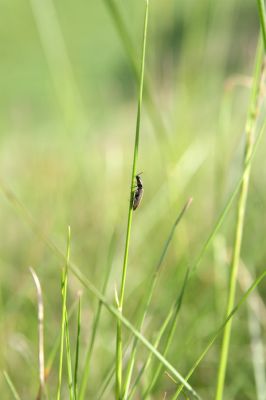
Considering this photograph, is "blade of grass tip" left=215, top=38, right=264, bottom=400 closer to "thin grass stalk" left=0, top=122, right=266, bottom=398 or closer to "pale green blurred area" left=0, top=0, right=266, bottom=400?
"thin grass stalk" left=0, top=122, right=266, bottom=398

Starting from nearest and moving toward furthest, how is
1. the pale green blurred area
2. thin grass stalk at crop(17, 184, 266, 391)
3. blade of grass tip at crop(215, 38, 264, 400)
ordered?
thin grass stalk at crop(17, 184, 266, 391) < blade of grass tip at crop(215, 38, 264, 400) < the pale green blurred area

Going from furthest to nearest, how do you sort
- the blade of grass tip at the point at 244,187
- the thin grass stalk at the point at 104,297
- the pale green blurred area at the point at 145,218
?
the pale green blurred area at the point at 145,218 → the blade of grass tip at the point at 244,187 → the thin grass stalk at the point at 104,297

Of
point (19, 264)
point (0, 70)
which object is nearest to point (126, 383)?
point (19, 264)

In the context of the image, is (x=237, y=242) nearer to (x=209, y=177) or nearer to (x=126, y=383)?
(x=126, y=383)

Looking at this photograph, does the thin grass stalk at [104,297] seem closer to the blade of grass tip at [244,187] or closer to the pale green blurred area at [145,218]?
the blade of grass tip at [244,187]

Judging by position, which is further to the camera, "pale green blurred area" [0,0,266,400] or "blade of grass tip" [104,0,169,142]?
"pale green blurred area" [0,0,266,400]

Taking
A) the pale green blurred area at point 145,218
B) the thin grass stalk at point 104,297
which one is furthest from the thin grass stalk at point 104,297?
the pale green blurred area at point 145,218

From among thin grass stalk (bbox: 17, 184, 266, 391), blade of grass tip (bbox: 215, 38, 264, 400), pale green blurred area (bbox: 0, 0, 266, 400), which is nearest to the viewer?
thin grass stalk (bbox: 17, 184, 266, 391)

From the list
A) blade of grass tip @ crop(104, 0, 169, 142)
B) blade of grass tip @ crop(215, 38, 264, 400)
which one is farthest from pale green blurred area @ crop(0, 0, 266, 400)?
blade of grass tip @ crop(215, 38, 264, 400)

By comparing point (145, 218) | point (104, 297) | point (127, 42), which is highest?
point (127, 42)

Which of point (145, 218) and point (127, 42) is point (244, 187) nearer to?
point (127, 42)

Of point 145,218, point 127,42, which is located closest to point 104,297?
point 127,42
